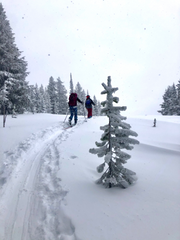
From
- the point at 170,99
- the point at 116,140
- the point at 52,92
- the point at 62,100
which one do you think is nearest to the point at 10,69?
the point at 116,140

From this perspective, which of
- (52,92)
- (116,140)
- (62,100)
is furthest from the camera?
(62,100)

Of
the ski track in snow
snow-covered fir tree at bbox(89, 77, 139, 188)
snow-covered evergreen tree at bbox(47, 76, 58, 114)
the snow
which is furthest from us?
snow-covered evergreen tree at bbox(47, 76, 58, 114)

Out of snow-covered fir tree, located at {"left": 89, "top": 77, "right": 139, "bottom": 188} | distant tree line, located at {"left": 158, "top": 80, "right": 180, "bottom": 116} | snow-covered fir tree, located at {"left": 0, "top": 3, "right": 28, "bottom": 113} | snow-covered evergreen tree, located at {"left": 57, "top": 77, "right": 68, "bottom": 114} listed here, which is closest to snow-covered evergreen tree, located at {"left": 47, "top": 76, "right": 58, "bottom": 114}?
snow-covered evergreen tree, located at {"left": 57, "top": 77, "right": 68, "bottom": 114}

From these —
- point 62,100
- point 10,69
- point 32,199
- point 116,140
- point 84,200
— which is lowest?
point 32,199

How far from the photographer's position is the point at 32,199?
3.20 metres

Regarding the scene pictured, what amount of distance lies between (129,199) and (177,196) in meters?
0.89

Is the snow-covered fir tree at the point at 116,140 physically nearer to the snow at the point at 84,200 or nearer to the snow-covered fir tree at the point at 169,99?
the snow at the point at 84,200

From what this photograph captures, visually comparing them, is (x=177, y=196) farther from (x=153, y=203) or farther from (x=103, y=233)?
(x=103, y=233)

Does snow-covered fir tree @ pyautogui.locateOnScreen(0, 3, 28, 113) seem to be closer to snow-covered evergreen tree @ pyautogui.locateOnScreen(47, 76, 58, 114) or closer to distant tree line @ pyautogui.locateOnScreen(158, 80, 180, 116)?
snow-covered evergreen tree @ pyautogui.locateOnScreen(47, 76, 58, 114)

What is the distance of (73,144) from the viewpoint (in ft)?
21.4

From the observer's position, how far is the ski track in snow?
240 centimetres

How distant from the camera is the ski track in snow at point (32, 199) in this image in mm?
2402

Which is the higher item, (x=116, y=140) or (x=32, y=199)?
(x=116, y=140)

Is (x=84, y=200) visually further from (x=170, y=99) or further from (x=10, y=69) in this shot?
(x=170, y=99)
